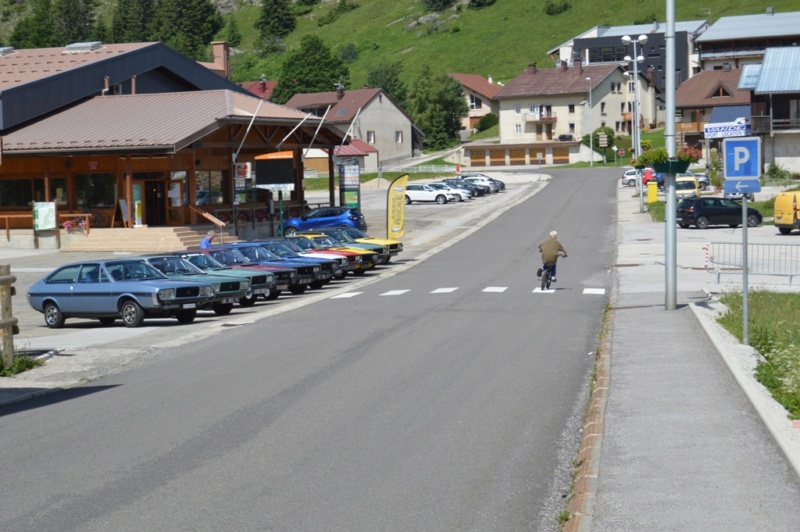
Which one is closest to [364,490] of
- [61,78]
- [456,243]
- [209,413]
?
[209,413]

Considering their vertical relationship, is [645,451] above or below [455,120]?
below

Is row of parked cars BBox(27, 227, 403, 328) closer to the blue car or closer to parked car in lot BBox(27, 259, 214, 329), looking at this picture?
parked car in lot BBox(27, 259, 214, 329)

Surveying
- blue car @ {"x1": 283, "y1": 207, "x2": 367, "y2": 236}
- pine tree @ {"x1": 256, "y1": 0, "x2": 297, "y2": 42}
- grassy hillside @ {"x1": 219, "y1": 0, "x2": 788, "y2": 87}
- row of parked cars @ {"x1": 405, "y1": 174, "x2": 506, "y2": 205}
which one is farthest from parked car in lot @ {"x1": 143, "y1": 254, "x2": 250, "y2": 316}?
pine tree @ {"x1": 256, "y1": 0, "x2": 297, "y2": 42}

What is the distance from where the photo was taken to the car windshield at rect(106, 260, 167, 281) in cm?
2450

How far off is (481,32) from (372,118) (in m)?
58.0

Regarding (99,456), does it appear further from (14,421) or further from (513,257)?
(513,257)

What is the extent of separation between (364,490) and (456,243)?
39.1m

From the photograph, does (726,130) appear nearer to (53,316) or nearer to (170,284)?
(170,284)

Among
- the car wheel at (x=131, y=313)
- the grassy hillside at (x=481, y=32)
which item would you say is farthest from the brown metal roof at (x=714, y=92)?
the car wheel at (x=131, y=313)

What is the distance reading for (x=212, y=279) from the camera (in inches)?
993

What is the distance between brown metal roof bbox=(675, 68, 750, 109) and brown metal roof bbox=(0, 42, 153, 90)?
58.7 metres

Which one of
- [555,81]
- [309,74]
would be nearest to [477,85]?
[555,81]

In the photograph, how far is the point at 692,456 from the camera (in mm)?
9930

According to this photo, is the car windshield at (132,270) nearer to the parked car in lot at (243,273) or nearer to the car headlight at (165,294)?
the car headlight at (165,294)
